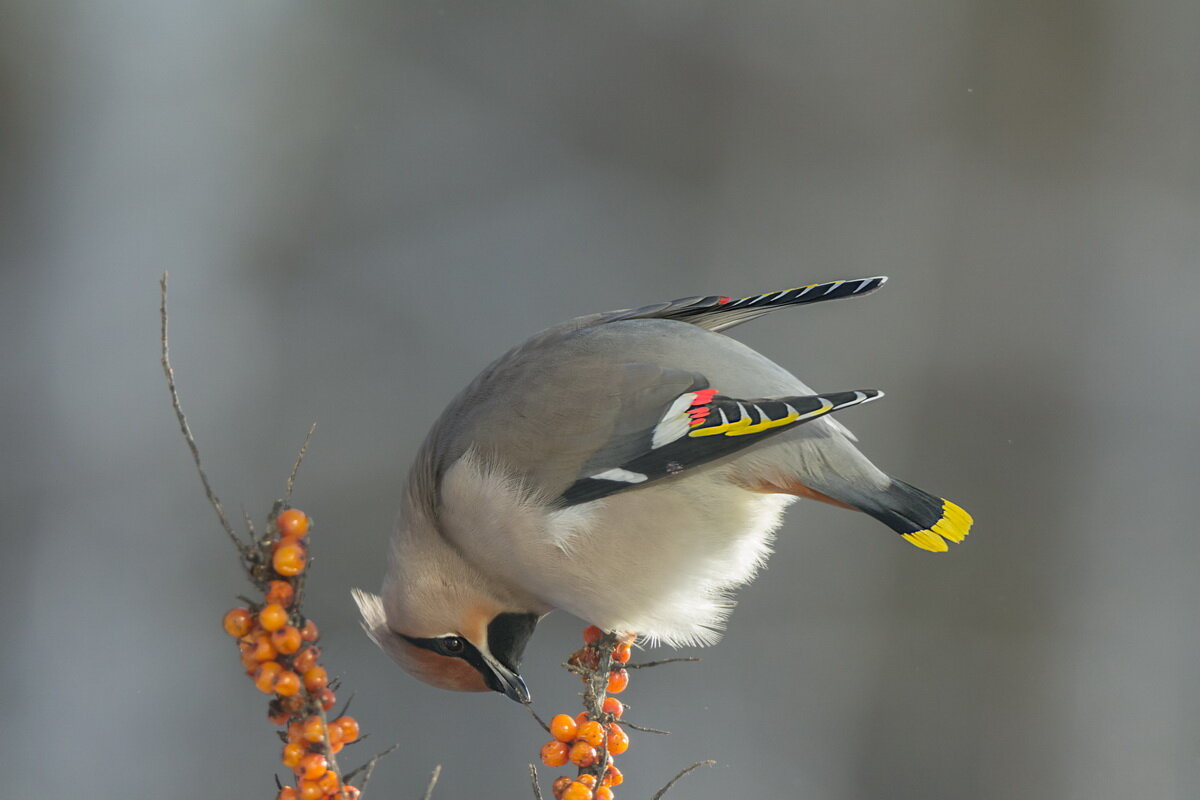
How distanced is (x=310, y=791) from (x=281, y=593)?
0.14 metres

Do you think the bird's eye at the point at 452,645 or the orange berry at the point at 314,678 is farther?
the bird's eye at the point at 452,645

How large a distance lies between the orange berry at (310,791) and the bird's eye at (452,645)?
562 millimetres

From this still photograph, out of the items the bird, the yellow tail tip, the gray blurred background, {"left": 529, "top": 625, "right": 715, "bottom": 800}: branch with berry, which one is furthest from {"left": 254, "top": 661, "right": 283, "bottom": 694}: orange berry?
the gray blurred background

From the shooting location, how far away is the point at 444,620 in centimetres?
140

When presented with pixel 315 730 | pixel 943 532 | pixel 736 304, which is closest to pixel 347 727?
pixel 315 730

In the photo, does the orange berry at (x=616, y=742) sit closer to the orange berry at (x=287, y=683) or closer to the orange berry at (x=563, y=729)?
the orange berry at (x=563, y=729)

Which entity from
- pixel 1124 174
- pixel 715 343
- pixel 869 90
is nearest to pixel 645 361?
pixel 715 343

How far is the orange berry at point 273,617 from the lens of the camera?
0.85 meters

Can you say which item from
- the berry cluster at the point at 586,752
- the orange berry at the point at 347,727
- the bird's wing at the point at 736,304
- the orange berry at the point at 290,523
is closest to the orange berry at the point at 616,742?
the berry cluster at the point at 586,752

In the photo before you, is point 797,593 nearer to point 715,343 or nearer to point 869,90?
point 869,90

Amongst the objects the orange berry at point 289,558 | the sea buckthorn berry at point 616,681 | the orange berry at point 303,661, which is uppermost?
the orange berry at point 289,558

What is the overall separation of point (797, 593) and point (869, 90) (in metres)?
1.35

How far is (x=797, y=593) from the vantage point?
3.15 metres

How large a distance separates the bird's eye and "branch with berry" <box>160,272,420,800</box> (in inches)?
20.5
